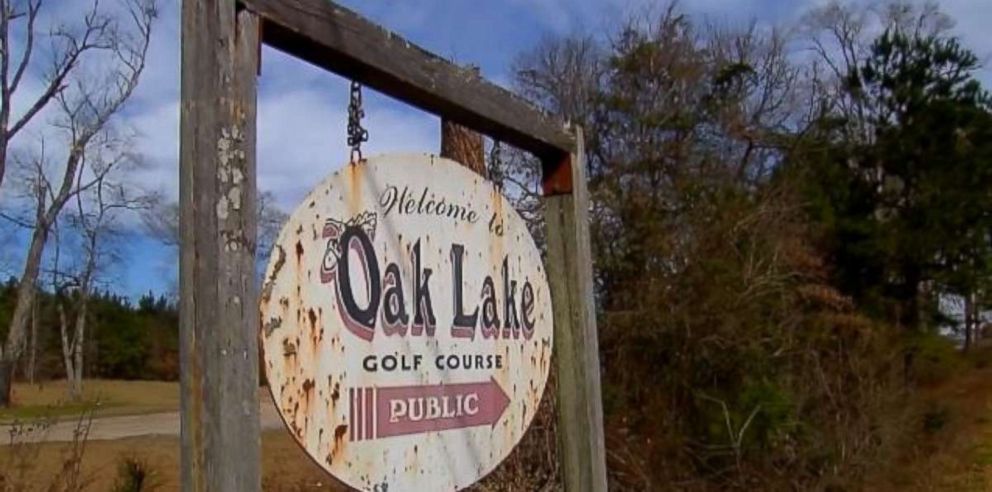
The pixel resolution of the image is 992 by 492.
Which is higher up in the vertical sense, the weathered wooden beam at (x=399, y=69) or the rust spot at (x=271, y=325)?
the weathered wooden beam at (x=399, y=69)

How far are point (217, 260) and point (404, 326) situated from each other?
0.49m

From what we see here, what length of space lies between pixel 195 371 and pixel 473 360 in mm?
764

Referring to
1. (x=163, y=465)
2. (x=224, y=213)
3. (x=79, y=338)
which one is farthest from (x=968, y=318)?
(x=79, y=338)

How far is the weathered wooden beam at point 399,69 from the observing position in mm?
1966

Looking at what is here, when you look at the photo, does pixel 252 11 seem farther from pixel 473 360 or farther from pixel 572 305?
pixel 572 305

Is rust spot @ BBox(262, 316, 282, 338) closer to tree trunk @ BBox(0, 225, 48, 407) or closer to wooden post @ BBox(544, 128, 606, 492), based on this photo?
wooden post @ BBox(544, 128, 606, 492)

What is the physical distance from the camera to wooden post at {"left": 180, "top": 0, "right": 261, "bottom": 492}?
1.70m

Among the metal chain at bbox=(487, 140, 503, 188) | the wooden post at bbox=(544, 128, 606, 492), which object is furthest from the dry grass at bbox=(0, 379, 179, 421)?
the metal chain at bbox=(487, 140, 503, 188)

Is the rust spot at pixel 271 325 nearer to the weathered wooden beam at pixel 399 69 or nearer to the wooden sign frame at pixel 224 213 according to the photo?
the wooden sign frame at pixel 224 213

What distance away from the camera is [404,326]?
212cm

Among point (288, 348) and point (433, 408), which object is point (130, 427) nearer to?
point (433, 408)

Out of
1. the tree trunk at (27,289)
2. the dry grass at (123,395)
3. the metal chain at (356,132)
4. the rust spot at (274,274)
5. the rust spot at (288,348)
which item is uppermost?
the tree trunk at (27,289)

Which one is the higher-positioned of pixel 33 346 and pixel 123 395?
pixel 33 346

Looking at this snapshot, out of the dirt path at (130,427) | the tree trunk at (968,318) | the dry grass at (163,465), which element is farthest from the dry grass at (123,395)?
the tree trunk at (968,318)
